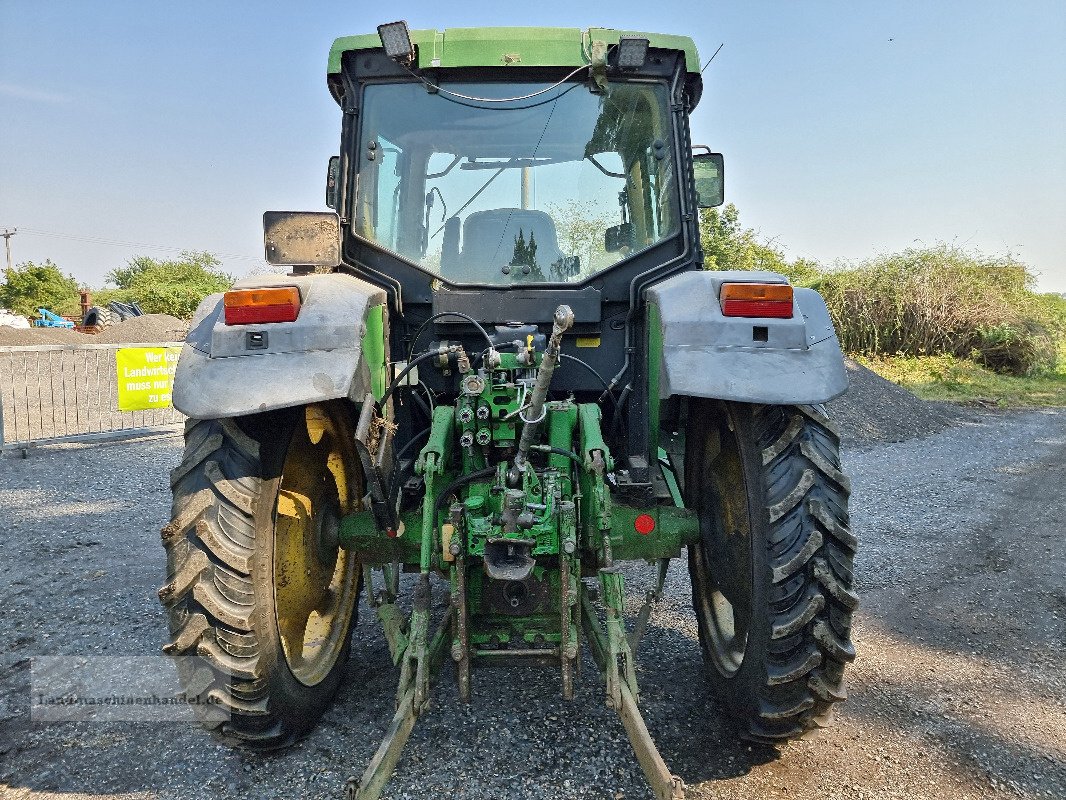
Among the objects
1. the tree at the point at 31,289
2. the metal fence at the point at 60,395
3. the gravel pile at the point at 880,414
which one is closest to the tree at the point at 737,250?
the gravel pile at the point at 880,414

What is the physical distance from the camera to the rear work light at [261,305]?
7.79 feet

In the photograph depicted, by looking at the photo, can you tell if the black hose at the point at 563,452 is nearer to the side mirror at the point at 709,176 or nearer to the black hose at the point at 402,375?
the black hose at the point at 402,375

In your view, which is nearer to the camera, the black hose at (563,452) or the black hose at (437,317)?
the black hose at (563,452)

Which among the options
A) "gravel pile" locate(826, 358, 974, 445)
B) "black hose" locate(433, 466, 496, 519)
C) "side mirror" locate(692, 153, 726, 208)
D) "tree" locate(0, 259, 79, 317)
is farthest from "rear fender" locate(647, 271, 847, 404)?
"tree" locate(0, 259, 79, 317)

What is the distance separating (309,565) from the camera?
2803mm

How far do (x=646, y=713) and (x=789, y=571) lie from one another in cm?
95

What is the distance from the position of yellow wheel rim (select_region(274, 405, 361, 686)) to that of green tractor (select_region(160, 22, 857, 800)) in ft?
0.04

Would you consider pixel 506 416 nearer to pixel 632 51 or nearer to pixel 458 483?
pixel 458 483

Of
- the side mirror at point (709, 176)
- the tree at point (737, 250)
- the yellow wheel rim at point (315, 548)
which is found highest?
the tree at point (737, 250)

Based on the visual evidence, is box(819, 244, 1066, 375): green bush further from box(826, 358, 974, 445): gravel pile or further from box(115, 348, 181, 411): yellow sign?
box(115, 348, 181, 411): yellow sign

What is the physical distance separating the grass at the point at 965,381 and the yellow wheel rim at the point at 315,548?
48.1 ft

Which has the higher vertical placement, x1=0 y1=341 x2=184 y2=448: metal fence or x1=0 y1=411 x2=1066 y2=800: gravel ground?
x1=0 y1=341 x2=184 y2=448: metal fence

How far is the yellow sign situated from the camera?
959 centimetres

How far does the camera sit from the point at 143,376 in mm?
9836
